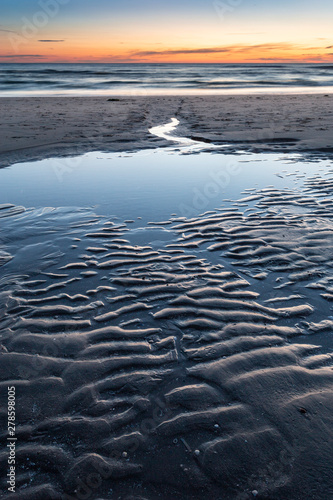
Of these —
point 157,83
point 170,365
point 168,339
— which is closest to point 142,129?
point 168,339

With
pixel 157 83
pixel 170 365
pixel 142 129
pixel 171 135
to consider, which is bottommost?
pixel 170 365

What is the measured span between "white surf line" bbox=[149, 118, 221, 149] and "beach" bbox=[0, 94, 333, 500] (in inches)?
192

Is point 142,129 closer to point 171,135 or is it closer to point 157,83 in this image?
point 171,135

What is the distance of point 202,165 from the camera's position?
10.3 meters

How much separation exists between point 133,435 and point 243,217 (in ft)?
15.4

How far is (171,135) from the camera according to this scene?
14875mm

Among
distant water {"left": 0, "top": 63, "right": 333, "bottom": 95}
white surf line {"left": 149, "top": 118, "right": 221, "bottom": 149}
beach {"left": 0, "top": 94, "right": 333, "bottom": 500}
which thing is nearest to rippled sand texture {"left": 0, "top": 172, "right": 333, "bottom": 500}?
beach {"left": 0, "top": 94, "right": 333, "bottom": 500}

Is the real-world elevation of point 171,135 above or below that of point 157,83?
below

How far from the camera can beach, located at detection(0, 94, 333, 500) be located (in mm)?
2346

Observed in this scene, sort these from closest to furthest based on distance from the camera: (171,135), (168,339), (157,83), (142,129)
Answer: (168,339), (171,135), (142,129), (157,83)

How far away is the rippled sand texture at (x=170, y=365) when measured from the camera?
2.32 m

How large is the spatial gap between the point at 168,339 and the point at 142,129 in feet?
45.0

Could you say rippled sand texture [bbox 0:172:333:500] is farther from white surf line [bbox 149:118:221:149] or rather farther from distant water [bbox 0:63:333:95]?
distant water [bbox 0:63:333:95]

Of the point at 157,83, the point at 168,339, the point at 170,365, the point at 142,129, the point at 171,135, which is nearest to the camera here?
the point at 170,365
